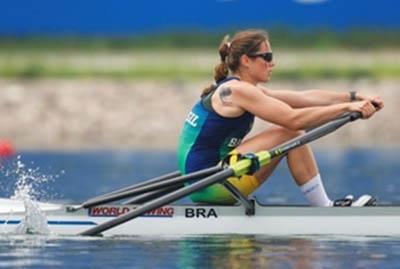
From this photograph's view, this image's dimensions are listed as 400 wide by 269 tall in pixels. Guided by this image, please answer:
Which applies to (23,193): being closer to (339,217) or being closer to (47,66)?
(339,217)

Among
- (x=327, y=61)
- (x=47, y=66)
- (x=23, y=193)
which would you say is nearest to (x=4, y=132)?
(x=47, y=66)

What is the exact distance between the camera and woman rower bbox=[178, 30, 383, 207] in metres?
16.4

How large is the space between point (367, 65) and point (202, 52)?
446cm

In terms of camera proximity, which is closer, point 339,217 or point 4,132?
point 339,217

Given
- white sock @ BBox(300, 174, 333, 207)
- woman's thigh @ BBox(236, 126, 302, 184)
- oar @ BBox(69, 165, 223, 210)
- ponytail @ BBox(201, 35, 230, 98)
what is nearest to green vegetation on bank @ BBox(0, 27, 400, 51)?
oar @ BBox(69, 165, 223, 210)

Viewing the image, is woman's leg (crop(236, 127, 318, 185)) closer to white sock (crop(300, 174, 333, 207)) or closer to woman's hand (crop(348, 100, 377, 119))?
white sock (crop(300, 174, 333, 207))

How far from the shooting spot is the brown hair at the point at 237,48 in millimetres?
16469

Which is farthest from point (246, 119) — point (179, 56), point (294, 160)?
point (179, 56)

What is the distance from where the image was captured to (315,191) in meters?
16.6

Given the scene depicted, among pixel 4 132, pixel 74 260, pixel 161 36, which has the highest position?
pixel 161 36

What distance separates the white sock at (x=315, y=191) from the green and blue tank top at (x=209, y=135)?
0.73m

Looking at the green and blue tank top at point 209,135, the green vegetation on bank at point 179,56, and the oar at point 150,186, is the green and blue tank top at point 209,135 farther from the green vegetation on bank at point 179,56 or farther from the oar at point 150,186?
the green vegetation on bank at point 179,56

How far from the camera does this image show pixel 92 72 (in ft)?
160

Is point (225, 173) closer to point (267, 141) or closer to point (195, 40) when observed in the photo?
point (267, 141)
